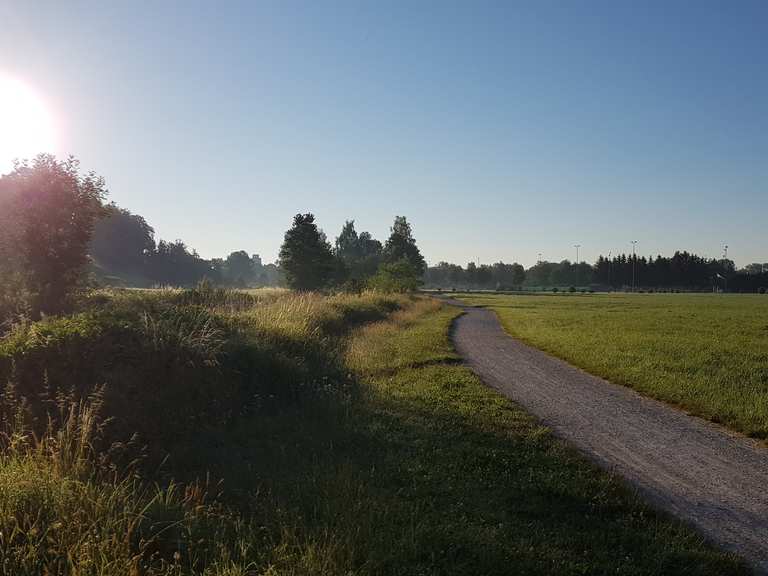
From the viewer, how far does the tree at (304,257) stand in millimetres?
74188

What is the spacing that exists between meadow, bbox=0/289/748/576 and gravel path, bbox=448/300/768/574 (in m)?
0.46

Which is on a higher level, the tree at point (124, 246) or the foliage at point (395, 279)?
the tree at point (124, 246)

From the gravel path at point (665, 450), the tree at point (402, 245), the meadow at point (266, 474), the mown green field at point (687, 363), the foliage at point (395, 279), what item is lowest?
the gravel path at point (665, 450)

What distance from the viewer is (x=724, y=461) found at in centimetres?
668

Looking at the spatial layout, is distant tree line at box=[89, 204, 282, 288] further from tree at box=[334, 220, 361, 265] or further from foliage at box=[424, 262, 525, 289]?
foliage at box=[424, 262, 525, 289]

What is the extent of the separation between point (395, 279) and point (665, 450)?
51.8 m

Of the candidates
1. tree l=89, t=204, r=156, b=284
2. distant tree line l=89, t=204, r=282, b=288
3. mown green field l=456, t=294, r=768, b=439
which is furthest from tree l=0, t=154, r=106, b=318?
tree l=89, t=204, r=156, b=284

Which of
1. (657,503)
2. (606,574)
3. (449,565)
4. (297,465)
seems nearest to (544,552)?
(606,574)

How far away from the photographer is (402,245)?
104812 mm

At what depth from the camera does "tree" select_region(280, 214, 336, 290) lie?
74.2m

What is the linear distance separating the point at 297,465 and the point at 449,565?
2.57 meters

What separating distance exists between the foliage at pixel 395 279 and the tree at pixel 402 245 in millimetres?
38313

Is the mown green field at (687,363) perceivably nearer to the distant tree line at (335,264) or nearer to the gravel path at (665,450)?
the gravel path at (665,450)

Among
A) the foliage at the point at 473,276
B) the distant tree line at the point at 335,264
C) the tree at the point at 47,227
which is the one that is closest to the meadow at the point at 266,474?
the tree at the point at 47,227
